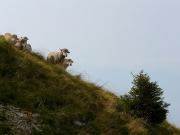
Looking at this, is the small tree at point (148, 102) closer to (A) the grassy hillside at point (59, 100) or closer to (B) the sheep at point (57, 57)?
(A) the grassy hillside at point (59, 100)

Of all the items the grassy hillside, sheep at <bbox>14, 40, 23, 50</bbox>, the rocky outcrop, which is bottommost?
the rocky outcrop

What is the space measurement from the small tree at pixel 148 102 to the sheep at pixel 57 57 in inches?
258

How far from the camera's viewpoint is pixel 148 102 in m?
21.8

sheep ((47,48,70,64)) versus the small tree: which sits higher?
sheep ((47,48,70,64))

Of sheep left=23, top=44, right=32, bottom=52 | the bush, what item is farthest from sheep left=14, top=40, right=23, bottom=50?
the bush

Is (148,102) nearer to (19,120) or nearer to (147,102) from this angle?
(147,102)

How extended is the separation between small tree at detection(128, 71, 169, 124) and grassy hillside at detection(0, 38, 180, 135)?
1.82 feet

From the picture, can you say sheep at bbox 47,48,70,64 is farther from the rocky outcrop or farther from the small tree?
the rocky outcrop

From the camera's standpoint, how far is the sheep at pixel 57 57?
27.4 m

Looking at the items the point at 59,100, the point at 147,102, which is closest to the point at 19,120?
the point at 59,100

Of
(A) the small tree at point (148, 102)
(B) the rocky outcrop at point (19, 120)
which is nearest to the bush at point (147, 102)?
(A) the small tree at point (148, 102)

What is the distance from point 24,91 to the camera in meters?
19.4

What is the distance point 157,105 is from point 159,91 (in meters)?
0.64

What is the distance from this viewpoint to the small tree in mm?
21781
